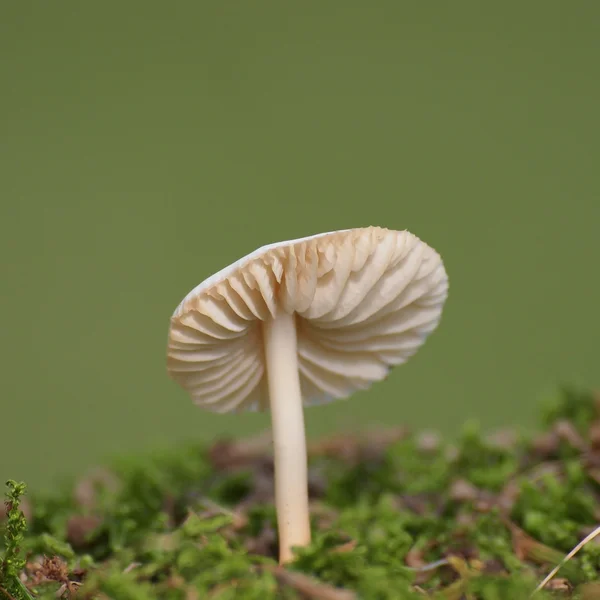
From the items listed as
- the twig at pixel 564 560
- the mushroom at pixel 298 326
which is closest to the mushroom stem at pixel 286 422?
the mushroom at pixel 298 326

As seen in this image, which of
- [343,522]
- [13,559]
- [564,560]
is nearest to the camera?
[13,559]

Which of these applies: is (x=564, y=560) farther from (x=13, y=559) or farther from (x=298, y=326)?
(x=13, y=559)

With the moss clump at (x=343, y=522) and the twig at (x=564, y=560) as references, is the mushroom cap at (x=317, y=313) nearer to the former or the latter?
the moss clump at (x=343, y=522)

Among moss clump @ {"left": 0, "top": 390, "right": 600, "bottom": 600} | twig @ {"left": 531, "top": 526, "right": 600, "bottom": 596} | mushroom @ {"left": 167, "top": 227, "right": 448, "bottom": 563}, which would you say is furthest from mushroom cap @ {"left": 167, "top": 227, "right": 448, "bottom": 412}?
twig @ {"left": 531, "top": 526, "right": 600, "bottom": 596}

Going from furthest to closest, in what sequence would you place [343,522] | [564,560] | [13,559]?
[343,522]
[564,560]
[13,559]

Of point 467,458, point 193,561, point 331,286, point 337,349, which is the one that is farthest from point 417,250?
point 467,458

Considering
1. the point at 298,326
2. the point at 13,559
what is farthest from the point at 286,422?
the point at 13,559

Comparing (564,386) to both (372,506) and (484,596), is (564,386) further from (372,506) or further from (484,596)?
(484,596)

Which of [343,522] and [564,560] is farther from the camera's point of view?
[343,522]
